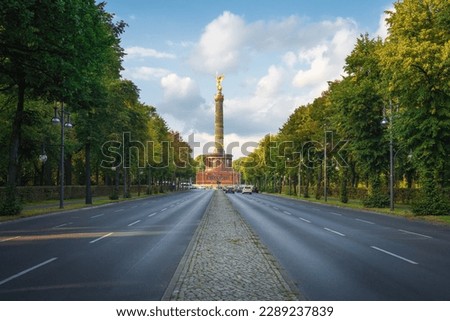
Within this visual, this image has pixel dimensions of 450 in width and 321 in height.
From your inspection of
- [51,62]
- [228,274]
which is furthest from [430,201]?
[51,62]

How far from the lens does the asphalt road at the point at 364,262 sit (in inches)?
317

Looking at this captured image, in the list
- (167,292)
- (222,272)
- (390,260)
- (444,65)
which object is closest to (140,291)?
(167,292)

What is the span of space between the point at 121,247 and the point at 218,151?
125458mm

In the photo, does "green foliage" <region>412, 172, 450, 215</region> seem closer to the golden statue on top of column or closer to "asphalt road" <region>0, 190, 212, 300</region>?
"asphalt road" <region>0, 190, 212, 300</region>

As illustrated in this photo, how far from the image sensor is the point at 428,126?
27031 millimetres

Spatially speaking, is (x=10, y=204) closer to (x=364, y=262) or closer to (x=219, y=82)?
(x=364, y=262)

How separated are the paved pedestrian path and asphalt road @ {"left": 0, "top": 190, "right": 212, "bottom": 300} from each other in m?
0.44

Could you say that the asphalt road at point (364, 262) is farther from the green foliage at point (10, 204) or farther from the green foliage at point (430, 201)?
the green foliage at point (10, 204)

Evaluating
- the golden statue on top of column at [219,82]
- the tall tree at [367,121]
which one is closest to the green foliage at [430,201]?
the tall tree at [367,121]

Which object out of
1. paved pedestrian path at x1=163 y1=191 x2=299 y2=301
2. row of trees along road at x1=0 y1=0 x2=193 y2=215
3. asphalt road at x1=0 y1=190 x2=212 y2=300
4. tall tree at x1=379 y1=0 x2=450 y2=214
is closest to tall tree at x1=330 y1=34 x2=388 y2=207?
tall tree at x1=379 y1=0 x2=450 y2=214

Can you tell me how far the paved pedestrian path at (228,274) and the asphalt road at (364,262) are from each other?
514 mm

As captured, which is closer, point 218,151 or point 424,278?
point 424,278

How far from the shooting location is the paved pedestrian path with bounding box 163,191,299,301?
24.3 feet

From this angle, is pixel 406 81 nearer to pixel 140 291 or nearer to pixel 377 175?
pixel 377 175
